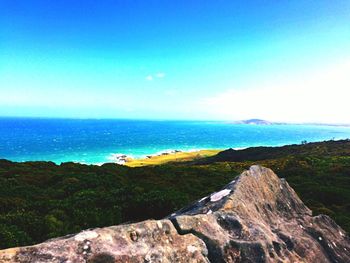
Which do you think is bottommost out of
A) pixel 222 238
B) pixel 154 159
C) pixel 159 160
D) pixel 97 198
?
pixel 154 159

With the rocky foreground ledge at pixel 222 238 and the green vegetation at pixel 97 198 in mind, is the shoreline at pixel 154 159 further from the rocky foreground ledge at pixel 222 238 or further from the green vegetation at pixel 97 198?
the rocky foreground ledge at pixel 222 238

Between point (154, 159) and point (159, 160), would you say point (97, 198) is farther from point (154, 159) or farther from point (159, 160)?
point (154, 159)

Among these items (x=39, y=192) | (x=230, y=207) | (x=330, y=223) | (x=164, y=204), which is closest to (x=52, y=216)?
(x=164, y=204)

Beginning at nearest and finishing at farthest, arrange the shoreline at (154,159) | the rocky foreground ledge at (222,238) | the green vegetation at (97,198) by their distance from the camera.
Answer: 1. the rocky foreground ledge at (222,238)
2. the green vegetation at (97,198)
3. the shoreline at (154,159)

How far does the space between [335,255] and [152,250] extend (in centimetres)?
718

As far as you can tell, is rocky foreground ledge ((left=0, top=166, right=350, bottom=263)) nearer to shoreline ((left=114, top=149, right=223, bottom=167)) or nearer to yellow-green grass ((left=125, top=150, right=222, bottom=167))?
shoreline ((left=114, top=149, right=223, bottom=167))

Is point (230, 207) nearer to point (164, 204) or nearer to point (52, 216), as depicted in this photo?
point (164, 204)

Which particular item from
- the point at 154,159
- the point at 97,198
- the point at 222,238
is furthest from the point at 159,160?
the point at 222,238

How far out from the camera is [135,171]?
38.9m

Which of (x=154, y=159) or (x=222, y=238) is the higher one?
(x=222, y=238)

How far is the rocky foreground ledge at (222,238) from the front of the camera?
5484 mm

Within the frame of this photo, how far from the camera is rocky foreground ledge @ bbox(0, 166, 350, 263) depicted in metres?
5.48

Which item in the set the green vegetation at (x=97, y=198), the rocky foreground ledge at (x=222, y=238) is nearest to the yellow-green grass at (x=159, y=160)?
the green vegetation at (x=97, y=198)

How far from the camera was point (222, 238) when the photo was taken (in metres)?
7.34
